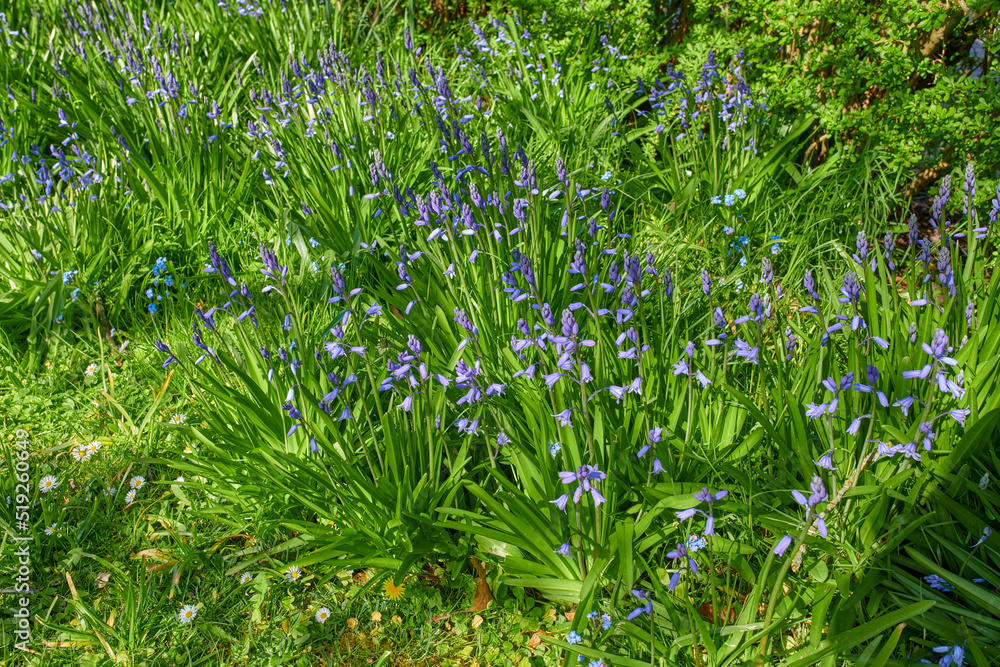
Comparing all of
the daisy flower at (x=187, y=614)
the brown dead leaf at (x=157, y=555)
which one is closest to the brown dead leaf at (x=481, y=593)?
the daisy flower at (x=187, y=614)

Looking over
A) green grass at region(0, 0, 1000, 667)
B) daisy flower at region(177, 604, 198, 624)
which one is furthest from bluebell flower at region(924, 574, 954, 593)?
daisy flower at region(177, 604, 198, 624)

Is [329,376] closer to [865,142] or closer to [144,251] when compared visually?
[144,251]

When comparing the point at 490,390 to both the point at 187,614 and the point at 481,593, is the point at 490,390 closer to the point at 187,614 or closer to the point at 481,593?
the point at 481,593

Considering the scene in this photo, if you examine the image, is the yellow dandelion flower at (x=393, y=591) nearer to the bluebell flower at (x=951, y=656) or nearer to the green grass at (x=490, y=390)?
the green grass at (x=490, y=390)

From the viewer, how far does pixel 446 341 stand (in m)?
2.87

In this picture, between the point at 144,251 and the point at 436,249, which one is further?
the point at 144,251

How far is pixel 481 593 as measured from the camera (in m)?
2.34

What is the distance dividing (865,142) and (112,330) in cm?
428

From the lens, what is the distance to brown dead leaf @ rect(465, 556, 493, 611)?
91.7 inches

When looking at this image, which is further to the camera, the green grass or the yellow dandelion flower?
the yellow dandelion flower

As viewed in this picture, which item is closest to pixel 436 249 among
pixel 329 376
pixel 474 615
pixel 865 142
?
pixel 329 376

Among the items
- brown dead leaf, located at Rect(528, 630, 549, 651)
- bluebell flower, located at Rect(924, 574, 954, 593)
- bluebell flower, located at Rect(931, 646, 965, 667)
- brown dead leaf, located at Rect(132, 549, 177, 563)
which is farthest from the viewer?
brown dead leaf, located at Rect(132, 549, 177, 563)

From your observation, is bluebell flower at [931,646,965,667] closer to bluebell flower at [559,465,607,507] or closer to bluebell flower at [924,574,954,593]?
bluebell flower at [924,574,954,593]

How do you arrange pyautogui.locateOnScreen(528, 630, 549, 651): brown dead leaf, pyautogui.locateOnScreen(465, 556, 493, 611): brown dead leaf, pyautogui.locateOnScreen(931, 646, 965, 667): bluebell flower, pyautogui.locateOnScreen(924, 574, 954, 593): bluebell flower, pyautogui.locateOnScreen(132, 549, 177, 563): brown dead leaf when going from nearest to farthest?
pyautogui.locateOnScreen(931, 646, 965, 667): bluebell flower, pyautogui.locateOnScreen(924, 574, 954, 593): bluebell flower, pyautogui.locateOnScreen(528, 630, 549, 651): brown dead leaf, pyautogui.locateOnScreen(465, 556, 493, 611): brown dead leaf, pyautogui.locateOnScreen(132, 549, 177, 563): brown dead leaf
